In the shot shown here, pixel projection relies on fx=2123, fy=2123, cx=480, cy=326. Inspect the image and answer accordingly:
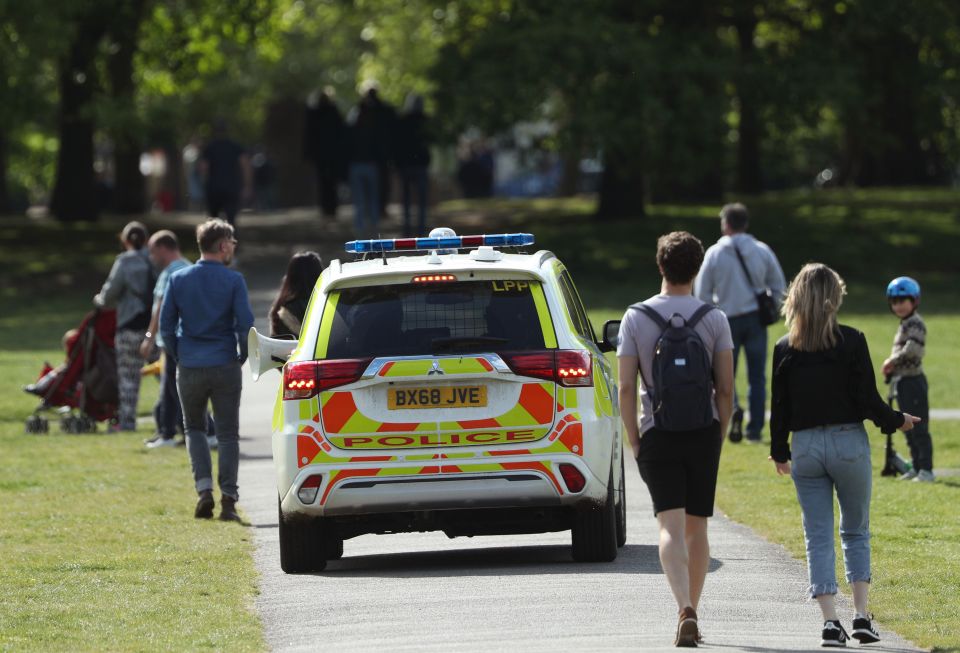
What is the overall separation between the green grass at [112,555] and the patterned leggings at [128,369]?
9.6 inches

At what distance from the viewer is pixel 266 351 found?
1134 cm

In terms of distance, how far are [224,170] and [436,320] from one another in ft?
71.4

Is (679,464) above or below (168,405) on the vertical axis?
above

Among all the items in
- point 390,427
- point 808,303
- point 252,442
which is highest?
point 808,303

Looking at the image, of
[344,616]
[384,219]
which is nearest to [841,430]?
[344,616]

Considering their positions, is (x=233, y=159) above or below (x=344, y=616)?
above

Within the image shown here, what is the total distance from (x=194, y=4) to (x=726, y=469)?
27.5 meters

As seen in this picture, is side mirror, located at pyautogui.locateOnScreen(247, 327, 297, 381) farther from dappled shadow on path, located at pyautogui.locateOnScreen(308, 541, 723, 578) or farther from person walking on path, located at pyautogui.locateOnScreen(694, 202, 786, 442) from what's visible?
person walking on path, located at pyautogui.locateOnScreen(694, 202, 786, 442)

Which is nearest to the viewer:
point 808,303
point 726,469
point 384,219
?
point 808,303

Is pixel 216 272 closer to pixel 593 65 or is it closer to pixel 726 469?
pixel 726 469

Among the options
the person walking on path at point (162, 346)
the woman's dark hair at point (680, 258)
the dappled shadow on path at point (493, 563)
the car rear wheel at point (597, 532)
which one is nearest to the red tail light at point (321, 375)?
the dappled shadow on path at point (493, 563)

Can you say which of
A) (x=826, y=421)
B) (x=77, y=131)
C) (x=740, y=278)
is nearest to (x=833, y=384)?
(x=826, y=421)

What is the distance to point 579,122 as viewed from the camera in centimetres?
3250

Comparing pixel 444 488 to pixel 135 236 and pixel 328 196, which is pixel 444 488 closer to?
pixel 135 236
